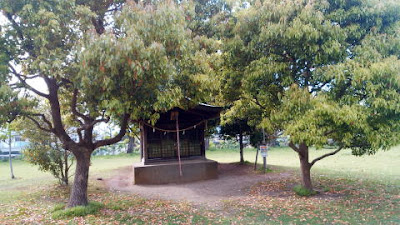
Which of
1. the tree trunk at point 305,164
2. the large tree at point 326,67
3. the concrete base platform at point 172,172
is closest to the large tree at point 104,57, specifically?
the large tree at point 326,67

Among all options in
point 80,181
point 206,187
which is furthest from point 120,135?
point 206,187

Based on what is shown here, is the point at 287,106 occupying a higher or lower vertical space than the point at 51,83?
lower

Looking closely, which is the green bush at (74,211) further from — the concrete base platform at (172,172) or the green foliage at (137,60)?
the concrete base platform at (172,172)

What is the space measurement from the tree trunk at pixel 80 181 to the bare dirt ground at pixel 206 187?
2792 millimetres

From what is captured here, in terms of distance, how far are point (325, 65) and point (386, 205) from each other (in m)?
4.13

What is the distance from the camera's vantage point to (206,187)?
11.7m

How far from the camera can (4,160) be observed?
84.4ft

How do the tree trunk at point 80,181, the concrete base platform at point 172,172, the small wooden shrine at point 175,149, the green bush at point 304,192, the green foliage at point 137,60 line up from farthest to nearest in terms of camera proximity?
1. the small wooden shrine at point 175,149
2. the concrete base platform at point 172,172
3. the green bush at point 304,192
4. the tree trunk at point 80,181
5. the green foliage at point 137,60

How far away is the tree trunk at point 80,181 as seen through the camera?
7.81 metres

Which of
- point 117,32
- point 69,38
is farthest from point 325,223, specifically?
point 69,38

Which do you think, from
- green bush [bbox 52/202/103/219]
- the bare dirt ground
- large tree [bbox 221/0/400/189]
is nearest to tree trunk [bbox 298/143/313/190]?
large tree [bbox 221/0/400/189]

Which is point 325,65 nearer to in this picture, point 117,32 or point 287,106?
point 287,106

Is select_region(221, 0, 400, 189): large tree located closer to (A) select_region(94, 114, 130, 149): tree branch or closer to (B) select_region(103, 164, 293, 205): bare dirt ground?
(A) select_region(94, 114, 130, 149): tree branch

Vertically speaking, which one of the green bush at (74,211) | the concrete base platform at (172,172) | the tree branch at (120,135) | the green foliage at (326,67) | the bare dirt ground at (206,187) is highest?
the green foliage at (326,67)
